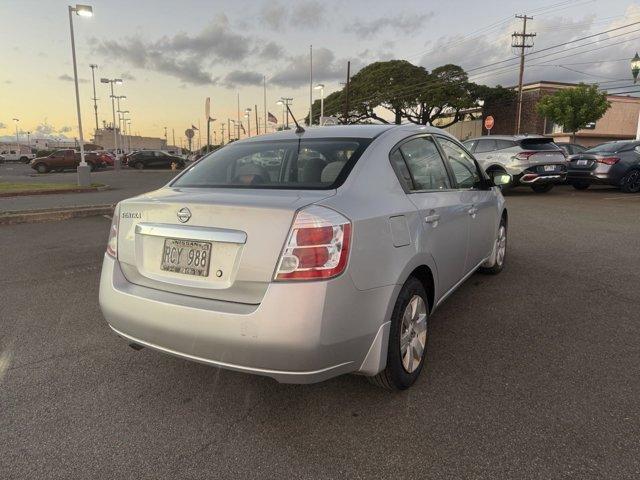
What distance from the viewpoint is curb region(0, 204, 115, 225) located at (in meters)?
8.98

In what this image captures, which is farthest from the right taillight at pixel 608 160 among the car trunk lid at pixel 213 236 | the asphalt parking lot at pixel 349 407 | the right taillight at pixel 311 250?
the right taillight at pixel 311 250

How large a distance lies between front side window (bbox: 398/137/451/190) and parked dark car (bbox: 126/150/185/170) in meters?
38.1

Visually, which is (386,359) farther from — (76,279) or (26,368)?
(76,279)

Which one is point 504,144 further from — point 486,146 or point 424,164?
point 424,164

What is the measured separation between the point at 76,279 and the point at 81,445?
3.37 metres

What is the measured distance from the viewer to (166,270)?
2557 millimetres

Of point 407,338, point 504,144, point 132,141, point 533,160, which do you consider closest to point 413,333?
point 407,338

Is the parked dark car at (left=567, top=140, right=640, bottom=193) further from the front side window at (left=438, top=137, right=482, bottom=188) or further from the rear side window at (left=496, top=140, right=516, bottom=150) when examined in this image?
the front side window at (left=438, top=137, right=482, bottom=188)

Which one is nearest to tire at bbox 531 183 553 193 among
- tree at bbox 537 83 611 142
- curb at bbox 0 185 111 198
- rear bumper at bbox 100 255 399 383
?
rear bumper at bbox 100 255 399 383

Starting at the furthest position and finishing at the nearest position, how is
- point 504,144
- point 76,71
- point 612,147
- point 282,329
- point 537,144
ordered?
1. point 76,71
2. point 612,147
3. point 504,144
4. point 537,144
5. point 282,329

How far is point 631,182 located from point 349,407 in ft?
48.1

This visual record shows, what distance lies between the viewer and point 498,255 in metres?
5.36

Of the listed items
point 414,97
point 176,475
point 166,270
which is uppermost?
point 414,97

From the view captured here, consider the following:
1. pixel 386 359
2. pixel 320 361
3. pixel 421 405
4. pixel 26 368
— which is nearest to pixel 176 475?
pixel 320 361
